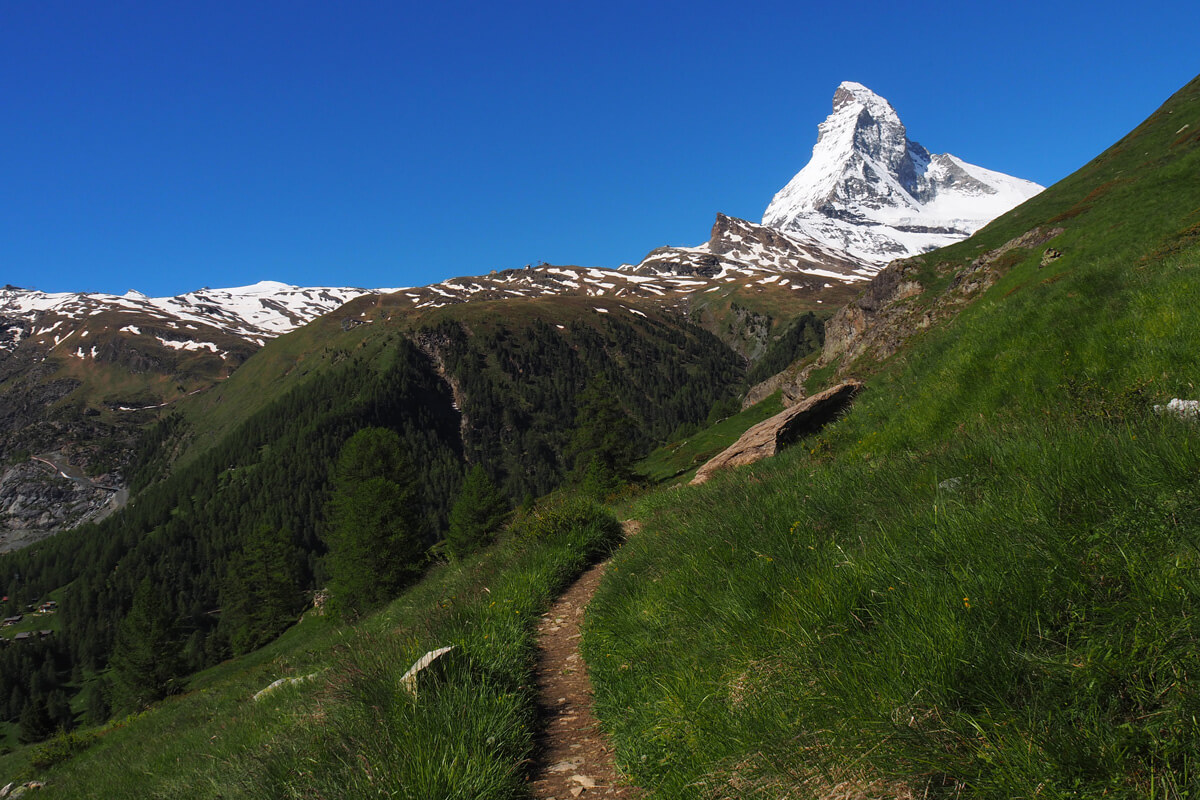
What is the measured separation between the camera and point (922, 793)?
2553 mm

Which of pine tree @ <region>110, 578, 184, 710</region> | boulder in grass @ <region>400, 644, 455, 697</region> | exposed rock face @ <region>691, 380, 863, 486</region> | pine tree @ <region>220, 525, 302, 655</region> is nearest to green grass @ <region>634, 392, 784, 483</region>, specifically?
exposed rock face @ <region>691, 380, 863, 486</region>

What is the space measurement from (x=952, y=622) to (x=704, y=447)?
261 ft

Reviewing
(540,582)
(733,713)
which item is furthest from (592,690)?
(540,582)

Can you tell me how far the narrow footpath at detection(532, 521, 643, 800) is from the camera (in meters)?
4.52

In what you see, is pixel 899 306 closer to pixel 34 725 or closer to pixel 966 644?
pixel 966 644

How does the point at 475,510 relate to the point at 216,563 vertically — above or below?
below

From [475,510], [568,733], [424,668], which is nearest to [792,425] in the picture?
[568,733]

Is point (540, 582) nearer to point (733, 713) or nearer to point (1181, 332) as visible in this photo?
point (733, 713)

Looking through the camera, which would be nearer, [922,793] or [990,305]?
[922,793]

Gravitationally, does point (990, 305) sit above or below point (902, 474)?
above

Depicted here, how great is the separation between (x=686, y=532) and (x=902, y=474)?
271cm

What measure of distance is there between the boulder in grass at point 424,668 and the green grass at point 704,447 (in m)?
57.1

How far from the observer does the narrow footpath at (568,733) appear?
452 centimetres

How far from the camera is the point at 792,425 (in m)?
18.3
